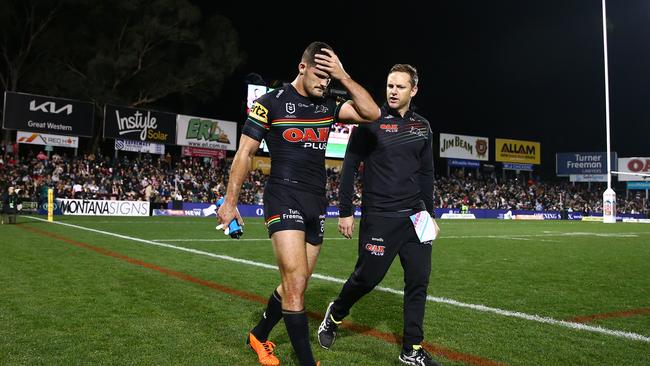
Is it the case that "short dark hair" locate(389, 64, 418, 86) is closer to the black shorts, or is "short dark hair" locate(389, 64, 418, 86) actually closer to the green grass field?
the black shorts

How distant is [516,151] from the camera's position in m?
64.0

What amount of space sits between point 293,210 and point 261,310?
8.23 feet

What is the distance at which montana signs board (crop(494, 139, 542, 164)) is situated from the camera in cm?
6266

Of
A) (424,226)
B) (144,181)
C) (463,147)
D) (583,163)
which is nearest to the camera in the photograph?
(424,226)

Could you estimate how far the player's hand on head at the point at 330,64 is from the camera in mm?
3475

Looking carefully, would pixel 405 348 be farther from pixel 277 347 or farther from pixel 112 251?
pixel 112 251

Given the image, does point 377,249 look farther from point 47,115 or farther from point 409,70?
point 47,115

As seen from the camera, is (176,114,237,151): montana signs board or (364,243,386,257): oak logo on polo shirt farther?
(176,114,237,151): montana signs board

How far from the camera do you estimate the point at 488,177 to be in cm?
6150

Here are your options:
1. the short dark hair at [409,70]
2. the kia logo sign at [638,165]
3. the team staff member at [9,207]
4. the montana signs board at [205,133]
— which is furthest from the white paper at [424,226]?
the kia logo sign at [638,165]

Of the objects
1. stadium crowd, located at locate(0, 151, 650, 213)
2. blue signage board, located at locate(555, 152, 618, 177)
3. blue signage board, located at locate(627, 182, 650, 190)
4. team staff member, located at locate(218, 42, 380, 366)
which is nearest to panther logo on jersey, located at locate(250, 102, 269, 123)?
team staff member, located at locate(218, 42, 380, 366)

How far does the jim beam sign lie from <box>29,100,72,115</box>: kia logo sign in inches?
1447

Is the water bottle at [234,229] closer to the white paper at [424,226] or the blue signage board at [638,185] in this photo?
the white paper at [424,226]

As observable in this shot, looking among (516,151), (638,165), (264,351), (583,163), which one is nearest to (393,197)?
(264,351)
